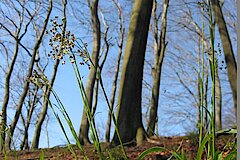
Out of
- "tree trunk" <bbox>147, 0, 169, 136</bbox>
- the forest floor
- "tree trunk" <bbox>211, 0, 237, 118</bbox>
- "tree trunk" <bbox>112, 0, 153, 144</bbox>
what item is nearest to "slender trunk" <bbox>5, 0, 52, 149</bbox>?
the forest floor

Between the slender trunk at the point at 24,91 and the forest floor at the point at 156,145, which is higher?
the slender trunk at the point at 24,91

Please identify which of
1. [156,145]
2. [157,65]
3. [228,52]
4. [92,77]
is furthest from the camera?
[157,65]

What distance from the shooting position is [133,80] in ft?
13.2

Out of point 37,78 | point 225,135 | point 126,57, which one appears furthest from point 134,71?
point 37,78

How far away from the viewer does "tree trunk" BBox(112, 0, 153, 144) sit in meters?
3.88

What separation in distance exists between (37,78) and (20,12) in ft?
27.3

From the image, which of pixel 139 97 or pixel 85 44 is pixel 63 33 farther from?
pixel 139 97

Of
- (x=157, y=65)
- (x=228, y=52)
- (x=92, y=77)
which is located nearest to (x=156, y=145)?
(x=228, y=52)

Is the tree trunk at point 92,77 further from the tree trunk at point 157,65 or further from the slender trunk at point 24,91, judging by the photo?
the slender trunk at point 24,91

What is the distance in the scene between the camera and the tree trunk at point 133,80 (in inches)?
153

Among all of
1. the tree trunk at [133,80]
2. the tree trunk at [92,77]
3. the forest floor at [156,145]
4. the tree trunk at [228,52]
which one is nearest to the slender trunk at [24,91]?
the tree trunk at [92,77]

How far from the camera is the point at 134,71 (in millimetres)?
4074

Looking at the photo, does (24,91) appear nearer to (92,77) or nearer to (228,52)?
(92,77)

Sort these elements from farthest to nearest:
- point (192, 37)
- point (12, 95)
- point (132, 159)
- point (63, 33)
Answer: point (192, 37)
point (12, 95)
point (132, 159)
point (63, 33)
